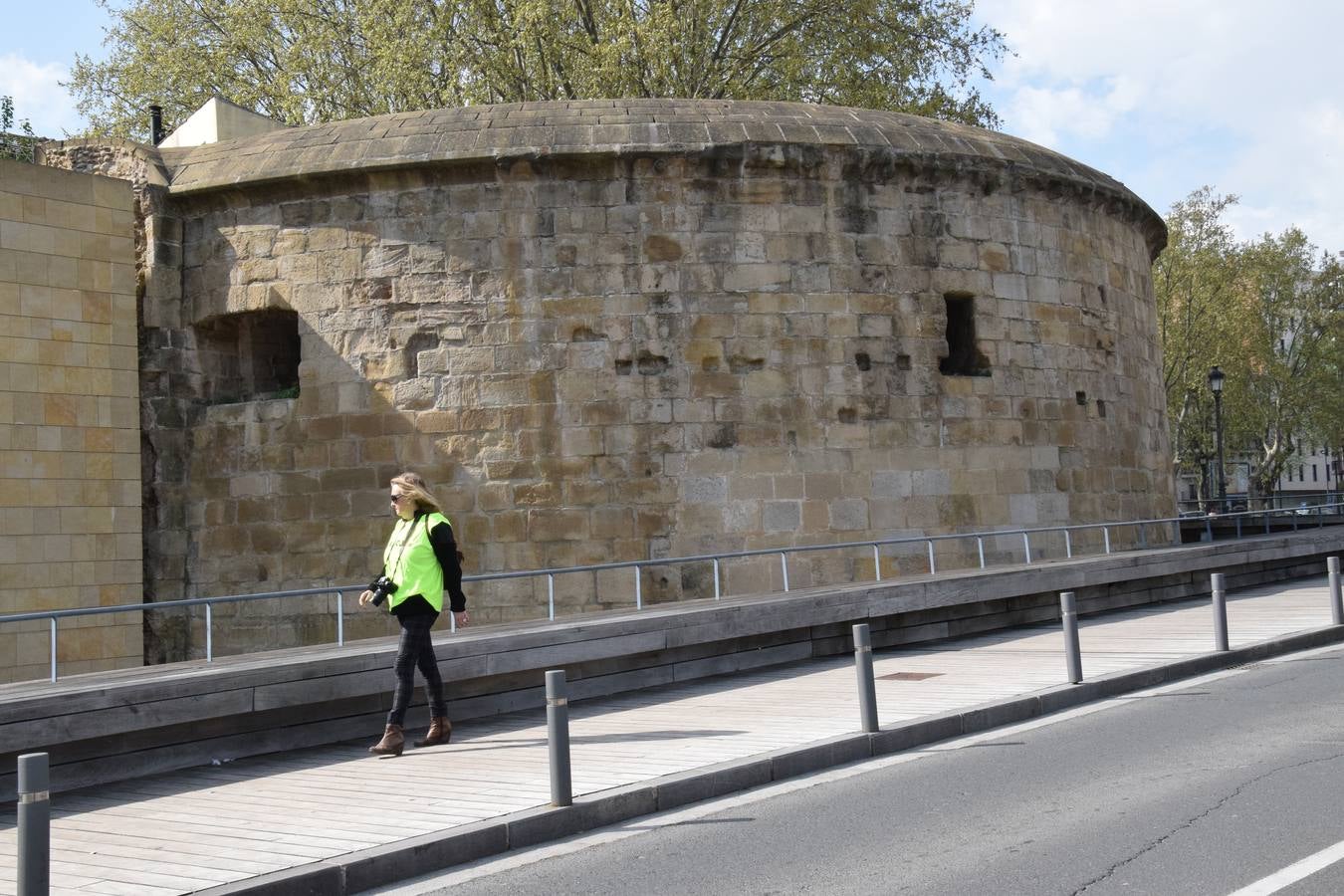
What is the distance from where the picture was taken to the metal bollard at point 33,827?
15.3 ft

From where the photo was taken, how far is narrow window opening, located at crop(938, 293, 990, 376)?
16734 millimetres

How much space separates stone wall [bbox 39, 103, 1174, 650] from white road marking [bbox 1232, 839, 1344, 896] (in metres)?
9.90

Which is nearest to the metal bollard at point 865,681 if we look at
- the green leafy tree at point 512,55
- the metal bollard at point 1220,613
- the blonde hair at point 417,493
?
the blonde hair at point 417,493

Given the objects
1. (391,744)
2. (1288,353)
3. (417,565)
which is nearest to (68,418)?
(417,565)

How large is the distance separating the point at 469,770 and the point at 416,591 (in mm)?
1224

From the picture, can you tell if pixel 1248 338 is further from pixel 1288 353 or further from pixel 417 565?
pixel 417 565

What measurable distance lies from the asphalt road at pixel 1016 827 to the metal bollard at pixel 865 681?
0.39 meters

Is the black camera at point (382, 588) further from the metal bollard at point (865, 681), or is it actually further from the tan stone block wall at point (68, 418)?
the tan stone block wall at point (68, 418)

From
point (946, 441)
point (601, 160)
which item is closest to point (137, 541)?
point (601, 160)

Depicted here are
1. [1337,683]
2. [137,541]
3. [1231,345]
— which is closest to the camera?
[1337,683]

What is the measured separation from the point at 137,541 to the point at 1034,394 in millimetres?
10838

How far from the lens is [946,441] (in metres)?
16.2

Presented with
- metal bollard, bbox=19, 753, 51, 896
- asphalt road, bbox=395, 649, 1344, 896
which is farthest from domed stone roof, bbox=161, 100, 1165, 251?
metal bollard, bbox=19, 753, 51, 896

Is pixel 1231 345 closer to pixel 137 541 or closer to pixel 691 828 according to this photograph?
pixel 137 541
